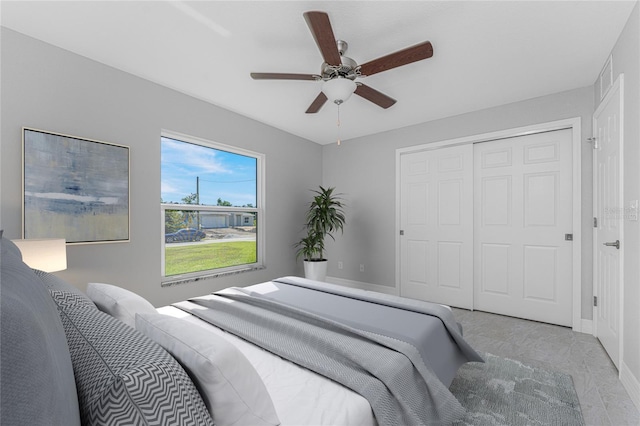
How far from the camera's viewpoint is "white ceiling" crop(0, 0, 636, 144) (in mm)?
1924

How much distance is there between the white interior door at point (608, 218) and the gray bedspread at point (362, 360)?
6.34 ft

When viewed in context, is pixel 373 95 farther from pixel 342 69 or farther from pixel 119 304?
pixel 119 304

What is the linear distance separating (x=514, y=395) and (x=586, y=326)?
71.7 inches

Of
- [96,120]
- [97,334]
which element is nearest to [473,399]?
[97,334]

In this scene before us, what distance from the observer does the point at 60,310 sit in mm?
866

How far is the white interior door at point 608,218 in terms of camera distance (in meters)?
2.21

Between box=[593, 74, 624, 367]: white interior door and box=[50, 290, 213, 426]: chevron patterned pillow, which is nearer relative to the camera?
box=[50, 290, 213, 426]: chevron patterned pillow

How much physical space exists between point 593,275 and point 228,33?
13.3ft

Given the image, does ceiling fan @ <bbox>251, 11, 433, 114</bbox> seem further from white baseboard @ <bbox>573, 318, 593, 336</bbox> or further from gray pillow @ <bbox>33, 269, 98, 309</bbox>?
white baseboard @ <bbox>573, 318, 593, 336</bbox>

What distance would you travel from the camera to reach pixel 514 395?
6.19 feet

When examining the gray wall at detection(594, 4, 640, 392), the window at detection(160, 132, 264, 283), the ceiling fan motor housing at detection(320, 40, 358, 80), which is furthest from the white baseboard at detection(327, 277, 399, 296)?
the ceiling fan motor housing at detection(320, 40, 358, 80)

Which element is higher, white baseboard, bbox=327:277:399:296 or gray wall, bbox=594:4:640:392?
gray wall, bbox=594:4:640:392

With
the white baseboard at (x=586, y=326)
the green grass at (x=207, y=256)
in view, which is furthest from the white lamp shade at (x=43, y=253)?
the white baseboard at (x=586, y=326)

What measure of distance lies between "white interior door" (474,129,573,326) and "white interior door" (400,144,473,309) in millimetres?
129
